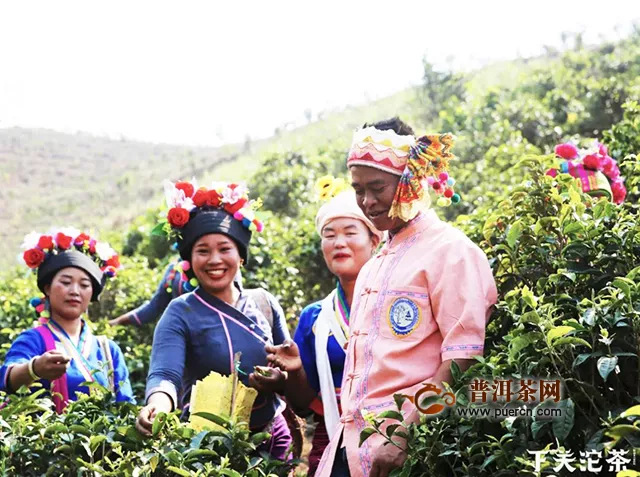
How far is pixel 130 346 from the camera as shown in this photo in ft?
20.1

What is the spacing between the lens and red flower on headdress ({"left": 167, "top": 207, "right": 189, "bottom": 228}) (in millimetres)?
3672

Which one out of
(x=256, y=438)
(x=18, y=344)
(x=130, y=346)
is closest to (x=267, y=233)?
(x=130, y=346)

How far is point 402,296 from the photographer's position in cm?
263

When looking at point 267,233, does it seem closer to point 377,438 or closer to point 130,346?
point 130,346

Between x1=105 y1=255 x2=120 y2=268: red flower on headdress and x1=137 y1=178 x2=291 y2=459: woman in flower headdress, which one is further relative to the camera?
x1=105 y1=255 x2=120 y2=268: red flower on headdress

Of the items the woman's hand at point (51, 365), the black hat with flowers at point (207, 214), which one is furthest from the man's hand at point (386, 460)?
the woman's hand at point (51, 365)

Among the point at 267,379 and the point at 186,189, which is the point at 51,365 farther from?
the point at 267,379

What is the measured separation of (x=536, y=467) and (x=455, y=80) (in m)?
13.5

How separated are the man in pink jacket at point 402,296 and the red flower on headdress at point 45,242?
225 cm

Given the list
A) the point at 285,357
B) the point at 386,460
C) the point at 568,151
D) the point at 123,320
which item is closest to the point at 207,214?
the point at 285,357

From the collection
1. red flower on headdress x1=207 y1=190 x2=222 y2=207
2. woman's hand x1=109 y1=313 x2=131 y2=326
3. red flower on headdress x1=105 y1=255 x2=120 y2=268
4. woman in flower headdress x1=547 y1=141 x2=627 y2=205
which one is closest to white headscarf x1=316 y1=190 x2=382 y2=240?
red flower on headdress x1=207 y1=190 x2=222 y2=207

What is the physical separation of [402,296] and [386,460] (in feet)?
1.67

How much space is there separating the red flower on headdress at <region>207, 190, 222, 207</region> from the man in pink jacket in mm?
1137

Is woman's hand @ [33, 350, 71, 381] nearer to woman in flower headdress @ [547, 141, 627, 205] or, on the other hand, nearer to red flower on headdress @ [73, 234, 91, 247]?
red flower on headdress @ [73, 234, 91, 247]
